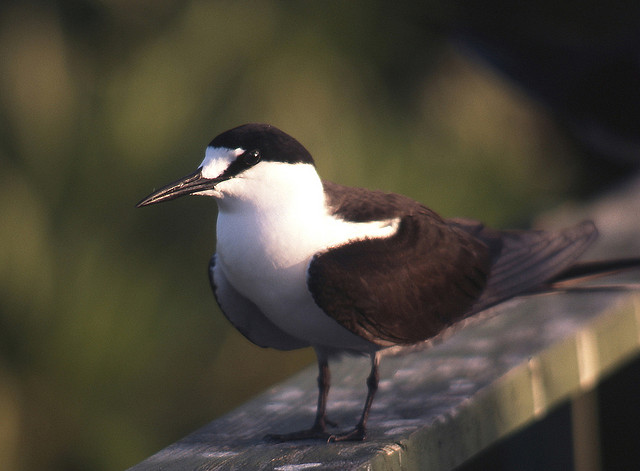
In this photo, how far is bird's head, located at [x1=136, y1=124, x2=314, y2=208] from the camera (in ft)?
6.51

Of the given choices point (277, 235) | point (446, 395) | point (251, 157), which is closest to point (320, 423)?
point (446, 395)

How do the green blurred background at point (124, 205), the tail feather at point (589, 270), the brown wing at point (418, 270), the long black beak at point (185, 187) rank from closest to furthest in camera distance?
the long black beak at point (185, 187), the brown wing at point (418, 270), the tail feather at point (589, 270), the green blurred background at point (124, 205)

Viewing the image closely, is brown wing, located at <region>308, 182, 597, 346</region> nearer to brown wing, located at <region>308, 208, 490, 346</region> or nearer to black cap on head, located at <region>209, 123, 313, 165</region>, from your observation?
brown wing, located at <region>308, 208, 490, 346</region>

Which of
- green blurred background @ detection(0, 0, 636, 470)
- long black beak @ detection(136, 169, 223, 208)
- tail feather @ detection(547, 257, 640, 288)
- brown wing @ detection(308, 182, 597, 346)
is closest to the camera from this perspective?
long black beak @ detection(136, 169, 223, 208)

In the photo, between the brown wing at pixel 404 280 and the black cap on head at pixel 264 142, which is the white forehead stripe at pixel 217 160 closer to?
the black cap on head at pixel 264 142

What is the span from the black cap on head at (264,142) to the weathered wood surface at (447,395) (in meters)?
0.64

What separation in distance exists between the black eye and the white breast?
0.01 metres

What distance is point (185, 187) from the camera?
6.47 feet

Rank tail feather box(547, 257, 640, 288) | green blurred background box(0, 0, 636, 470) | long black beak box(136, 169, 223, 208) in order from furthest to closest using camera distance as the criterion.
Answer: green blurred background box(0, 0, 636, 470) → tail feather box(547, 257, 640, 288) → long black beak box(136, 169, 223, 208)

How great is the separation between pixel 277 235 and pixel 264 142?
0.21 metres

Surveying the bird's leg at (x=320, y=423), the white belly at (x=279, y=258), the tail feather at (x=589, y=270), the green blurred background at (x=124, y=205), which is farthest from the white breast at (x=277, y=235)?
the green blurred background at (x=124, y=205)

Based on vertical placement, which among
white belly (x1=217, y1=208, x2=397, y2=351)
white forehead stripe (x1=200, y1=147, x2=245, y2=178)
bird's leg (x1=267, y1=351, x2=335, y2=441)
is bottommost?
bird's leg (x1=267, y1=351, x2=335, y2=441)

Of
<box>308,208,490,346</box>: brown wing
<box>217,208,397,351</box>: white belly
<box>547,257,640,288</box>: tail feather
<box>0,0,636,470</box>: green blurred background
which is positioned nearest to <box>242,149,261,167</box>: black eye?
<box>217,208,397,351</box>: white belly

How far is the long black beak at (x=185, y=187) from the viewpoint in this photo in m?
1.95
